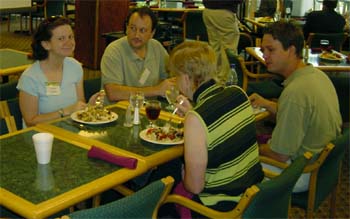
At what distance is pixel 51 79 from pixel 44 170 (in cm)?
101

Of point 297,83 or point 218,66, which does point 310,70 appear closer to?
point 297,83

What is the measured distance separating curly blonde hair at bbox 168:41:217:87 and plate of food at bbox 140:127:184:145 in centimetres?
28

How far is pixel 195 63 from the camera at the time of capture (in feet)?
6.96

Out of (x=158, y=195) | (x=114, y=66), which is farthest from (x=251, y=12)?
(x=158, y=195)

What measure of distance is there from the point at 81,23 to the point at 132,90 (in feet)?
15.4

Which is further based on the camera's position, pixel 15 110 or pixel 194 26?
pixel 194 26

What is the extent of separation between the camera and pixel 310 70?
96.9 inches

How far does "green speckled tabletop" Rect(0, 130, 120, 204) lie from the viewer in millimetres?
1688

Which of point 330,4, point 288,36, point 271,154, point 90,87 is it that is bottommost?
point 271,154

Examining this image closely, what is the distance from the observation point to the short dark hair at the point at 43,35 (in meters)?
2.76

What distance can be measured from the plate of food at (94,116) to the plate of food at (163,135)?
0.84 ft

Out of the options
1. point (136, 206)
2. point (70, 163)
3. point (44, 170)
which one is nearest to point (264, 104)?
point (70, 163)

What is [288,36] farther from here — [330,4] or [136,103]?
[330,4]

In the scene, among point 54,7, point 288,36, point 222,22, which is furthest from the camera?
point 54,7
